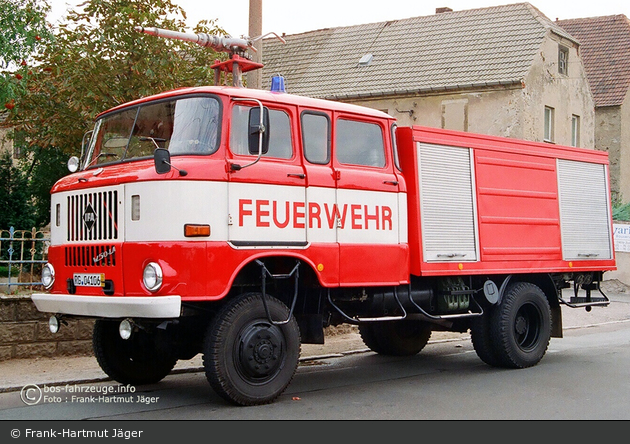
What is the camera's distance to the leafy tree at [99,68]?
12.3m

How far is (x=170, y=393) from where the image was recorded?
8492mm

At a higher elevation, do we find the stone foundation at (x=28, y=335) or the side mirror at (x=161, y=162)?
the side mirror at (x=161, y=162)

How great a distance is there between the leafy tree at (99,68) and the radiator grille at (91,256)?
470 centimetres

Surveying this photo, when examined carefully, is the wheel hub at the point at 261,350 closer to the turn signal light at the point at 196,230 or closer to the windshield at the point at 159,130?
the turn signal light at the point at 196,230

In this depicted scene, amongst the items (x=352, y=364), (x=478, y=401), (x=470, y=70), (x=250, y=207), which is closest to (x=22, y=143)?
(x=352, y=364)

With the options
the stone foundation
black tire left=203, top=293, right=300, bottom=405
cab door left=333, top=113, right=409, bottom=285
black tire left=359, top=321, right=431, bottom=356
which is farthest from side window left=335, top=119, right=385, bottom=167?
the stone foundation

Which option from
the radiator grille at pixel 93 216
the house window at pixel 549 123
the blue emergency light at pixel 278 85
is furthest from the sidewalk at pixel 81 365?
the house window at pixel 549 123

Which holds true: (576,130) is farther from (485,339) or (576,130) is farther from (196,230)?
(196,230)

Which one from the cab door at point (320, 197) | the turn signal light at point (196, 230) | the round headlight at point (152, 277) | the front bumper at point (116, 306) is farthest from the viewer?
the cab door at point (320, 197)

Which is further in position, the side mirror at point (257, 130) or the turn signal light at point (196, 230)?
the side mirror at point (257, 130)

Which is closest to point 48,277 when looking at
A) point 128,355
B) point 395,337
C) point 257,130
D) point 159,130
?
point 128,355

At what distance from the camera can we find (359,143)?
348 inches
